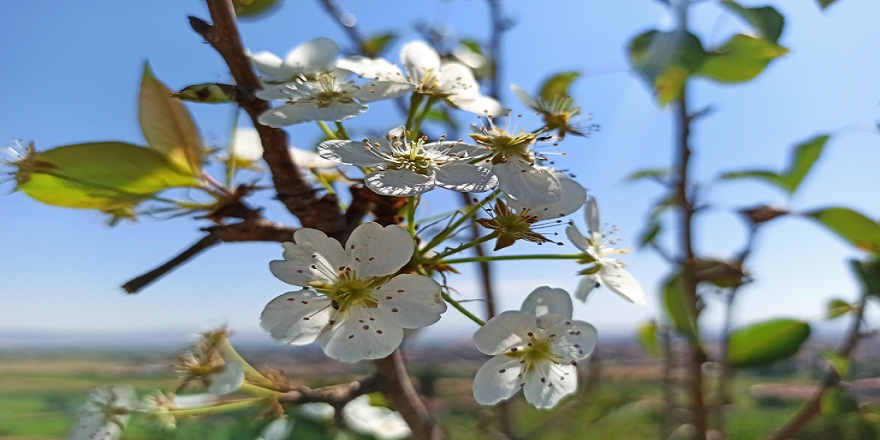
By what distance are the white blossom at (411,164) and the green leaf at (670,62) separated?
205 mm

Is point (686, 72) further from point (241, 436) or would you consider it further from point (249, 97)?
point (241, 436)

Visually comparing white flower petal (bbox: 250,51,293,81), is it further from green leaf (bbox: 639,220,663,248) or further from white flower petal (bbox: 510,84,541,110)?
green leaf (bbox: 639,220,663,248)

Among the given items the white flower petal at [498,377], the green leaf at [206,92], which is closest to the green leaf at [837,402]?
the white flower petal at [498,377]

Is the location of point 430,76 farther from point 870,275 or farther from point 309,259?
point 870,275

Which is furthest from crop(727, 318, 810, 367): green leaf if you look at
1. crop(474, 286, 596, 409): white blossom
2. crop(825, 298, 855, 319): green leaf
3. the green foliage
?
crop(474, 286, 596, 409): white blossom

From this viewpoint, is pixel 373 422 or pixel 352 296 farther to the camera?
pixel 373 422

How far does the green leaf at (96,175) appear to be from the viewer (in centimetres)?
37

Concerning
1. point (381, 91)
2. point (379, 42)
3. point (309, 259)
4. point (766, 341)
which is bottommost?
point (766, 341)

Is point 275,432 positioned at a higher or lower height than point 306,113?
lower

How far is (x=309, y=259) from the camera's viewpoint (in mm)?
327

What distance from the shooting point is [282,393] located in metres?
0.38

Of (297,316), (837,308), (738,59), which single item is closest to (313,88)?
(297,316)

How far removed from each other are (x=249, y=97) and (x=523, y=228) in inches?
6.9

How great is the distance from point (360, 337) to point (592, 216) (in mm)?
208
